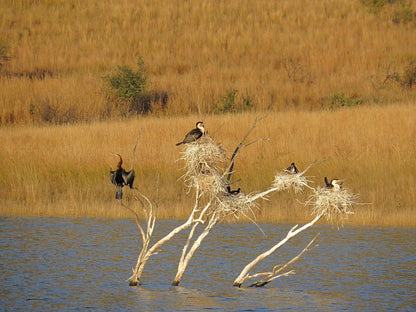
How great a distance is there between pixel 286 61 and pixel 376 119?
16066 mm

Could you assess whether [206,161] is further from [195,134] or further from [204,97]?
[204,97]

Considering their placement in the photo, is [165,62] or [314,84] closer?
[314,84]

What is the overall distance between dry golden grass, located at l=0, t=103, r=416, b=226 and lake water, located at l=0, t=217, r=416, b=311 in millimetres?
877

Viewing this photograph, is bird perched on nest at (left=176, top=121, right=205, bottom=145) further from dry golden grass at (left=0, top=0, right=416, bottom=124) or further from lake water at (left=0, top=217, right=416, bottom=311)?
dry golden grass at (left=0, top=0, right=416, bottom=124)

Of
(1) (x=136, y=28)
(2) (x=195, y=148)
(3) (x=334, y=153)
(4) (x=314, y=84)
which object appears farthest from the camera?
(1) (x=136, y=28)

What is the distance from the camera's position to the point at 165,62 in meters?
39.9

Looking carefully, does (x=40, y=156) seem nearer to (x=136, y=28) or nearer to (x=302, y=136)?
(x=302, y=136)

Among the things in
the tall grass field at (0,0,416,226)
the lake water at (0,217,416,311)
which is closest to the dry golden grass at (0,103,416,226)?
the tall grass field at (0,0,416,226)

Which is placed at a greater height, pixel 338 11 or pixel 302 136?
pixel 338 11

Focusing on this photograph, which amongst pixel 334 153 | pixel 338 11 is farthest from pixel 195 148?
pixel 338 11

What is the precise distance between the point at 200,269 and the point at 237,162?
7507 millimetres

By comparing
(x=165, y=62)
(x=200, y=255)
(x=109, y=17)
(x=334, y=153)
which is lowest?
(x=200, y=255)

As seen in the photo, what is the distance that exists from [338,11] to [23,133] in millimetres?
29581

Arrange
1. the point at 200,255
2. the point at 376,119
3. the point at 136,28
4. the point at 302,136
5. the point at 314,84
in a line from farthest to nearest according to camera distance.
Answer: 1. the point at 136,28
2. the point at 314,84
3. the point at 376,119
4. the point at 302,136
5. the point at 200,255
